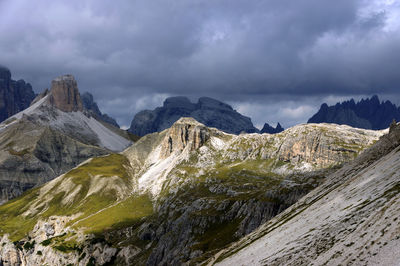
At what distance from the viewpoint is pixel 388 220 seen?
167ft

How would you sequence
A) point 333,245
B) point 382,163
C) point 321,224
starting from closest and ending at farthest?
point 333,245 < point 321,224 < point 382,163

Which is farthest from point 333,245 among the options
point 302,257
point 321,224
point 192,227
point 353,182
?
point 192,227

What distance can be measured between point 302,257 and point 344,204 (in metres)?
19.8

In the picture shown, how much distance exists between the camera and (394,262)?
4128 centimetres

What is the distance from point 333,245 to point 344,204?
64.6 ft

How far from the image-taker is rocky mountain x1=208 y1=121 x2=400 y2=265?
47688mm

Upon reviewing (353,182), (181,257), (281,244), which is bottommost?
(181,257)

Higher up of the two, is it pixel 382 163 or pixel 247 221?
pixel 382 163

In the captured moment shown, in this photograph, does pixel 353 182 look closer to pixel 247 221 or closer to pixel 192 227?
pixel 247 221

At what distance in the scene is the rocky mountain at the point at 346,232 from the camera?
4769 cm

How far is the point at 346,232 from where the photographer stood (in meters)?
57.2

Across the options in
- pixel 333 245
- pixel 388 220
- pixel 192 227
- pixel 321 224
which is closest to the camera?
pixel 388 220

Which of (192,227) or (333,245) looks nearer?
(333,245)

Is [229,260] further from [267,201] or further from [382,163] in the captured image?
[267,201]
